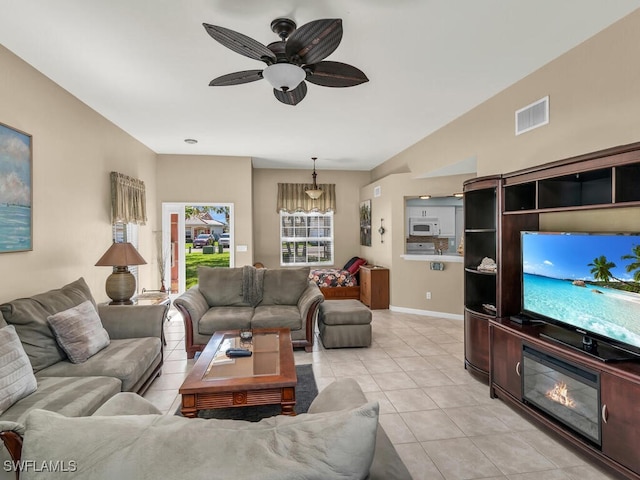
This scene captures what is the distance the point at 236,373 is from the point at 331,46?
7.46ft

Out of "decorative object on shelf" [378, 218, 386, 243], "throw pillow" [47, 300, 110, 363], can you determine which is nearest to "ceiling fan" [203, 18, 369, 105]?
"throw pillow" [47, 300, 110, 363]

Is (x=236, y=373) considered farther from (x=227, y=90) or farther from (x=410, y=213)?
(x=410, y=213)

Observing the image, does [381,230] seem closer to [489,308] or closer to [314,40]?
[489,308]

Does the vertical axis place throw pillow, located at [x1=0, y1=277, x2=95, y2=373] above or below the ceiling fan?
below

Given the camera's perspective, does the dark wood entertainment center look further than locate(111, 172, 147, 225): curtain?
No

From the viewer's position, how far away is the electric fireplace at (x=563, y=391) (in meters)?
2.04

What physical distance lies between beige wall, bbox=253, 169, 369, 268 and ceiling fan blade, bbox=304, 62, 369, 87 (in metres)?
5.03

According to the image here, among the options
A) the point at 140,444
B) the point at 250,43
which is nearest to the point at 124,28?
the point at 250,43

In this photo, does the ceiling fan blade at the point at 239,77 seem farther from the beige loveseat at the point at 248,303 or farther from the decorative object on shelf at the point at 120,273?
the beige loveseat at the point at 248,303

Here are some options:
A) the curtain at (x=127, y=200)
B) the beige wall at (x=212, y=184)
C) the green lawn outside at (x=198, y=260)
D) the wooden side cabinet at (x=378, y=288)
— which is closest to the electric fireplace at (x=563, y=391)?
the wooden side cabinet at (x=378, y=288)

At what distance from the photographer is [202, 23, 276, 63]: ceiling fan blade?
1.88 meters

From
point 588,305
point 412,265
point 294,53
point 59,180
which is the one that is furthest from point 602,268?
point 59,180

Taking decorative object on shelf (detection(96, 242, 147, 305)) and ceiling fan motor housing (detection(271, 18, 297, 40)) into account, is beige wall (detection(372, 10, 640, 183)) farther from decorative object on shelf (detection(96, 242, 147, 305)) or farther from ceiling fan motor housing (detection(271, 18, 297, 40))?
decorative object on shelf (detection(96, 242, 147, 305))

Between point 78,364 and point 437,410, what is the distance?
2.77 metres
